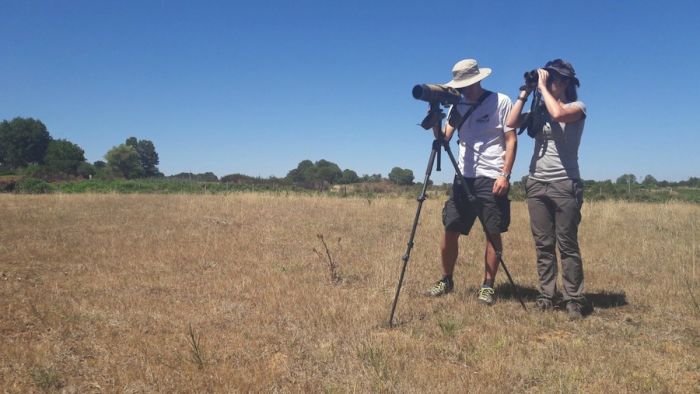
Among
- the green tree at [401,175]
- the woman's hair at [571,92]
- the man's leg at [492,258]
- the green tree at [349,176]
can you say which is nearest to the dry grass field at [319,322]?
the man's leg at [492,258]

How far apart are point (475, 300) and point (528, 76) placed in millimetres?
2062

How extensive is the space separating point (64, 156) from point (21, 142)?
9821mm

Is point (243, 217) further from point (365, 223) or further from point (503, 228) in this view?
point (503, 228)

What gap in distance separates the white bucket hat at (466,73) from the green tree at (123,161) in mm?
66523

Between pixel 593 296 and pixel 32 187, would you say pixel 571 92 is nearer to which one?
pixel 593 296

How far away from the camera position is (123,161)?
212ft

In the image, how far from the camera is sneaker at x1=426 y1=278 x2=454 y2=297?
14.4ft

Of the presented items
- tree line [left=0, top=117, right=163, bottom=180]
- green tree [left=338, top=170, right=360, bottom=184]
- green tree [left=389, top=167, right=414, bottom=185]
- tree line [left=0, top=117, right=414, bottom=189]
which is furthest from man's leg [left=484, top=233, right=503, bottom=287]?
tree line [left=0, top=117, right=163, bottom=180]

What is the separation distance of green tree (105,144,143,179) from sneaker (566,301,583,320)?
6732cm

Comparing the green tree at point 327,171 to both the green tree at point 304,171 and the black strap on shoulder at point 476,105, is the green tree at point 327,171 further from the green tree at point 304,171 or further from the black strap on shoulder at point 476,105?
the black strap on shoulder at point 476,105

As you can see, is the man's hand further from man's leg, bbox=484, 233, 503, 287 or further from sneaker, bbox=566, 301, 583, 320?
sneaker, bbox=566, 301, 583, 320

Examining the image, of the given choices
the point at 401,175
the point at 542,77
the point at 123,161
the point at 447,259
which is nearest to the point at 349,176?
the point at 401,175

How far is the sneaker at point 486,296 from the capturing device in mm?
4086

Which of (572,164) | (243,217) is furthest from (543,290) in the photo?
(243,217)
